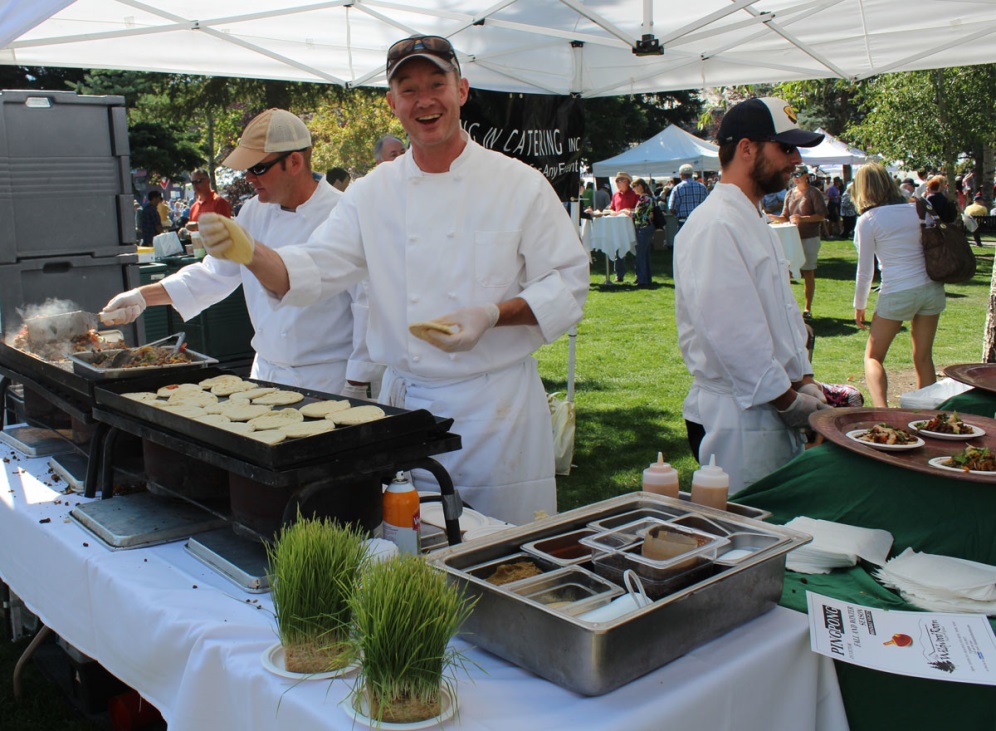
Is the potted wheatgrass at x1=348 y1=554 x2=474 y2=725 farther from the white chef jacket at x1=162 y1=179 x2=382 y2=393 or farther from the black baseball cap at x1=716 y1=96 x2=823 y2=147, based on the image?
the black baseball cap at x1=716 y1=96 x2=823 y2=147

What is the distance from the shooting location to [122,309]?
9.96 ft

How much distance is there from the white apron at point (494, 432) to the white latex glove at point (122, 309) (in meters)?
1.10

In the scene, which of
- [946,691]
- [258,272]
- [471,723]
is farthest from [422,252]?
[946,691]

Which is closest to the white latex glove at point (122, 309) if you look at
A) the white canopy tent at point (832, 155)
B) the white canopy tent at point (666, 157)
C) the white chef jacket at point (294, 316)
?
the white chef jacket at point (294, 316)

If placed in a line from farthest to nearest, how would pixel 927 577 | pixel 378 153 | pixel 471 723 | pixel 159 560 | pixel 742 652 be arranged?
1. pixel 378 153
2. pixel 159 560
3. pixel 927 577
4. pixel 742 652
5. pixel 471 723

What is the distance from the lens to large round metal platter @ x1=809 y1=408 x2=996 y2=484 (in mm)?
1968

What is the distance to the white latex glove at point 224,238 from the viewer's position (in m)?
2.04

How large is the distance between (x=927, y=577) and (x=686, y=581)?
2.05 ft

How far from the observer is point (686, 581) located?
57.7 inches

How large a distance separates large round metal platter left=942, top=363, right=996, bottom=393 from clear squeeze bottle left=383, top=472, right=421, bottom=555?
2.15m

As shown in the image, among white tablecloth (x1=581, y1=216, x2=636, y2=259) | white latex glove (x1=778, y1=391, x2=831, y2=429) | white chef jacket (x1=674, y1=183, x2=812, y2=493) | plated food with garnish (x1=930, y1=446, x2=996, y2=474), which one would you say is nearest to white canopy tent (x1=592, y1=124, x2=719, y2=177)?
white tablecloth (x1=581, y1=216, x2=636, y2=259)

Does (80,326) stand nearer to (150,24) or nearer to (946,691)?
(150,24)

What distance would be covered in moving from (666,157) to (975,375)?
1570 centimetres

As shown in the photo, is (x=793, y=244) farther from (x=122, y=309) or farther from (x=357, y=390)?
(x=122, y=309)
